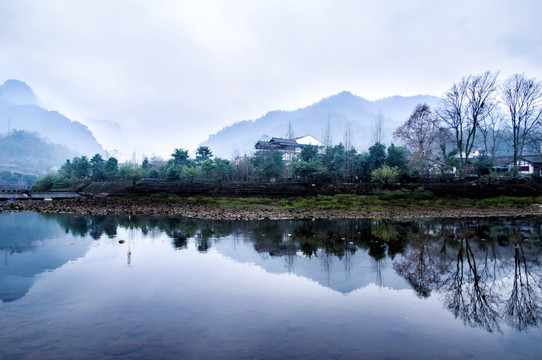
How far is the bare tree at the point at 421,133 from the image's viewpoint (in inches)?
1708

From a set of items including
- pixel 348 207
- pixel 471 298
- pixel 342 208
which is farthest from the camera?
pixel 348 207

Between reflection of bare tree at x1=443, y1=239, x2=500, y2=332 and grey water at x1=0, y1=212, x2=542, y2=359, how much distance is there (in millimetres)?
43

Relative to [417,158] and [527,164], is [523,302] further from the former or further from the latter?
[527,164]

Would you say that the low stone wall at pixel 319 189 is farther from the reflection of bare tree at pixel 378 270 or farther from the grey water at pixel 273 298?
the reflection of bare tree at pixel 378 270

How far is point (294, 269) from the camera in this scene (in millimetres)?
10070

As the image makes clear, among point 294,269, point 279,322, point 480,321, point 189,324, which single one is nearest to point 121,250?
point 294,269

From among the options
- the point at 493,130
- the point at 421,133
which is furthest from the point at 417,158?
the point at 493,130

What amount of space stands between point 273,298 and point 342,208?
20806 millimetres

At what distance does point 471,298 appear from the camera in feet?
25.1

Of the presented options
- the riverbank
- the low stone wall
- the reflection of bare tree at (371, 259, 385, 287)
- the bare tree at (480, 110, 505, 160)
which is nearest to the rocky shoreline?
the riverbank

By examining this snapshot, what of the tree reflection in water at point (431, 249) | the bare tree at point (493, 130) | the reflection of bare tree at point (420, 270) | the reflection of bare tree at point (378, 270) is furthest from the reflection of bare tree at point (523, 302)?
the bare tree at point (493, 130)

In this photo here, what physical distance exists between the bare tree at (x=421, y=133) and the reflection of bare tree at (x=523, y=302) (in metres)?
35.5

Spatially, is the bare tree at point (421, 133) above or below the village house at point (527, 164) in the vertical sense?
above

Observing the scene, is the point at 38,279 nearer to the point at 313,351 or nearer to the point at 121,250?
the point at 121,250
